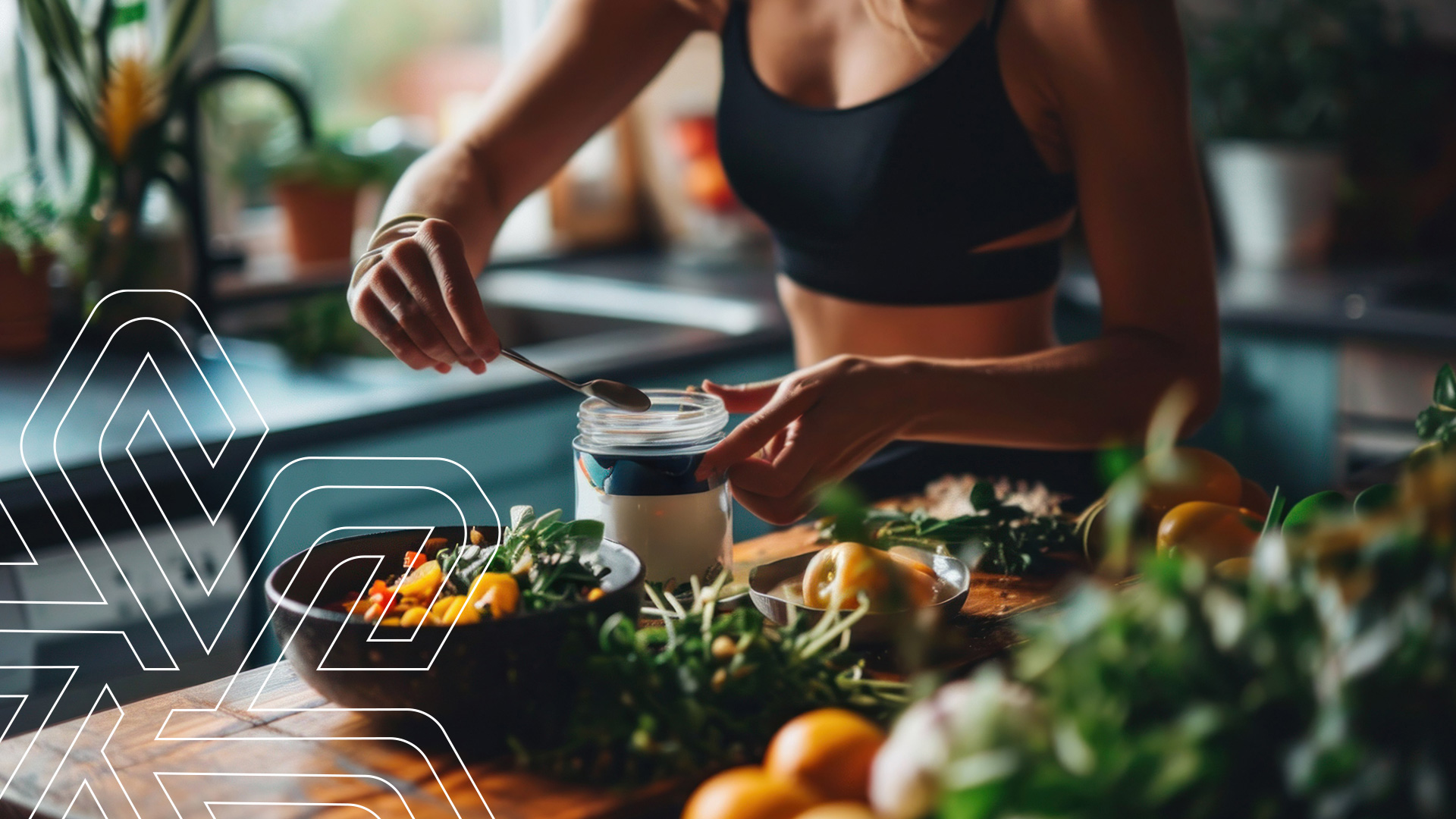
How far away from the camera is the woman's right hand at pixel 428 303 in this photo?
96 centimetres

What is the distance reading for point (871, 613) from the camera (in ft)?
2.73

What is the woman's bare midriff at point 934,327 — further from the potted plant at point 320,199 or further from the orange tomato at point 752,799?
the potted plant at point 320,199

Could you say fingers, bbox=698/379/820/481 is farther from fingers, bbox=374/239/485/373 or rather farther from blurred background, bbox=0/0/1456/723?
blurred background, bbox=0/0/1456/723

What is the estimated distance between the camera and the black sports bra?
1.25 m

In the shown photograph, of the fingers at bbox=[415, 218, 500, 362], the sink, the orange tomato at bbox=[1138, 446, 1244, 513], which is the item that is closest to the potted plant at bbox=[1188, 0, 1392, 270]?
the sink

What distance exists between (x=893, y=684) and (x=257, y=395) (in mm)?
1321

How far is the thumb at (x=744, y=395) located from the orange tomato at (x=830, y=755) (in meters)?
0.36

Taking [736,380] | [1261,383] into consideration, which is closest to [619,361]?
[736,380]

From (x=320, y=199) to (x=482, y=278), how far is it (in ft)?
1.39

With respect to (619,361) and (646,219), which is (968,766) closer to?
(619,361)

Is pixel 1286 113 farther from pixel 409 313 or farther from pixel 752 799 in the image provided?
pixel 752 799

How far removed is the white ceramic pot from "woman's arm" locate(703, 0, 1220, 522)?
71.2 inches

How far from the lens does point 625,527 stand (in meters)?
0.92

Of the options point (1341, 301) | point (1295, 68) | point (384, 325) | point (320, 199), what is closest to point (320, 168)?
point (320, 199)
